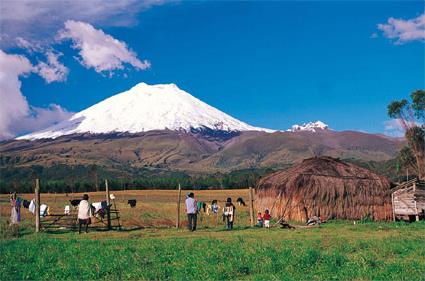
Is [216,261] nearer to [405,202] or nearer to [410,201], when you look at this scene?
[410,201]

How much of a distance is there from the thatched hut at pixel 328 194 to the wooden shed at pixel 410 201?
611mm

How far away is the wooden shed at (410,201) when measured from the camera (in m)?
29.0

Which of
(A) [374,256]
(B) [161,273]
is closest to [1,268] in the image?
(B) [161,273]

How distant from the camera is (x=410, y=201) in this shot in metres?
29.3

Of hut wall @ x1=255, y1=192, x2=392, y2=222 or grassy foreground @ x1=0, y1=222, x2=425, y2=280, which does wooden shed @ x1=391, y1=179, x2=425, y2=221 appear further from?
grassy foreground @ x1=0, y1=222, x2=425, y2=280

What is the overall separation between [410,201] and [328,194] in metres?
4.44

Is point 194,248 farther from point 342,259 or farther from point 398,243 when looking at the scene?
point 398,243

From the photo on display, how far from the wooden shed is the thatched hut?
0.61m

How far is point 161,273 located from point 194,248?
3774 mm

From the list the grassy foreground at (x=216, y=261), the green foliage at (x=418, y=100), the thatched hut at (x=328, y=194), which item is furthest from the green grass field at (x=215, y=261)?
the green foliage at (x=418, y=100)

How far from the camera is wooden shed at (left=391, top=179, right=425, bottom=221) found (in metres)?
29.0

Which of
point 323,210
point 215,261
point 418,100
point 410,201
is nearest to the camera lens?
point 215,261

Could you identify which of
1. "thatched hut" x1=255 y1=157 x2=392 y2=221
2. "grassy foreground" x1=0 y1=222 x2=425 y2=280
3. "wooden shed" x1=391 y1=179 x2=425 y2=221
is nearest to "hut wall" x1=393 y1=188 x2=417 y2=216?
"wooden shed" x1=391 y1=179 x2=425 y2=221

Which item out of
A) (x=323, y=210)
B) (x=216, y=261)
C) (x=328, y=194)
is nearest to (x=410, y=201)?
(x=328, y=194)
